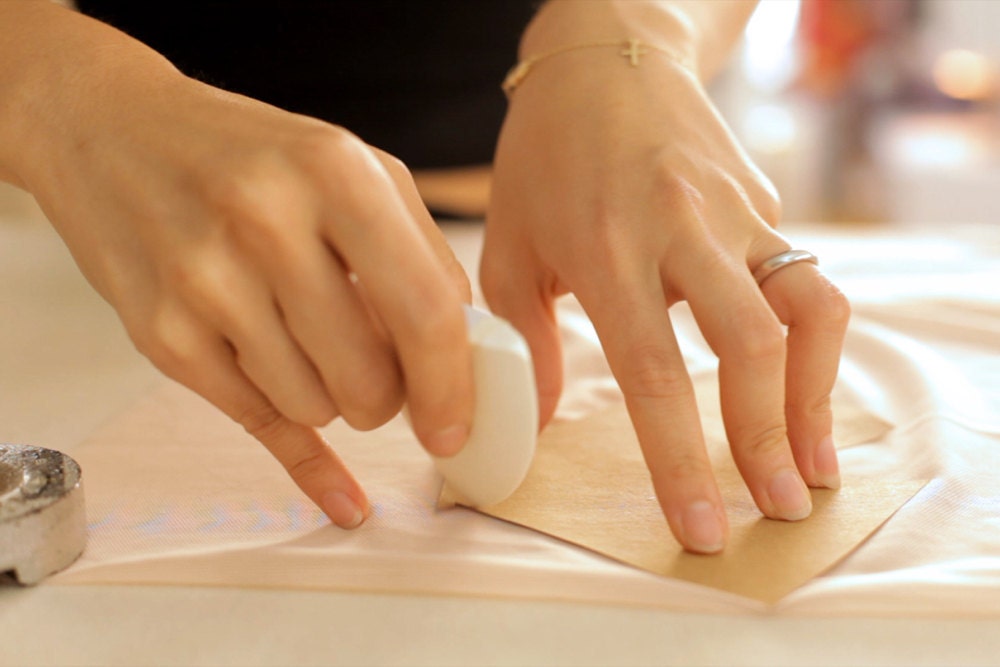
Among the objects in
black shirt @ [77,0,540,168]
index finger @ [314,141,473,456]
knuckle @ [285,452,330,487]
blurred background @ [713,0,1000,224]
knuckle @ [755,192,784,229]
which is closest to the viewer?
index finger @ [314,141,473,456]

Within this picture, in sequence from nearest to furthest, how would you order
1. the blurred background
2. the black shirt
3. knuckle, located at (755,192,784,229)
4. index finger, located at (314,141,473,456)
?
index finger, located at (314,141,473,456) → knuckle, located at (755,192,784,229) → the black shirt → the blurred background

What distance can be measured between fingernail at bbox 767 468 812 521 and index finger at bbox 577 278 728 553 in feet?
0.15

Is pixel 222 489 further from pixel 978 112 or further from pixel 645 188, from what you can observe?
pixel 978 112

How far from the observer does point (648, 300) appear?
25.9 inches

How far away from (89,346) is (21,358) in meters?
0.07

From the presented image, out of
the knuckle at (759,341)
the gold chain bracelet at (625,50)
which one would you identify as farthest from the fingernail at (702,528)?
the gold chain bracelet at (625,50)

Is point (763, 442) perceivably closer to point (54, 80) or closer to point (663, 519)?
point (663, 519)

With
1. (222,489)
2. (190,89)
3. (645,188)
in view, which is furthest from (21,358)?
(645,188)

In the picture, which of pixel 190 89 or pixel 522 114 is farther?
pixel 522 114

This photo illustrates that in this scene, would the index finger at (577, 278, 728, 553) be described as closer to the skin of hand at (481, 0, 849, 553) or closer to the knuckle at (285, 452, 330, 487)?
the skin of hand at (481, 0, 849, 553)

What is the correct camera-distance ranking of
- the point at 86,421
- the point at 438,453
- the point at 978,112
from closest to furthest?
the point at 438,453
the point at 86,421
the point at 978,112

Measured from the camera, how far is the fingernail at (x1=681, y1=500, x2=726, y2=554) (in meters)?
0.57

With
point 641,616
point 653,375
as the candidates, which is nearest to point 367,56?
point 653,375

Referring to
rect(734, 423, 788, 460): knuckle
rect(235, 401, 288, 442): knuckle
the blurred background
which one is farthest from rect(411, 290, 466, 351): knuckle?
the blurred background
